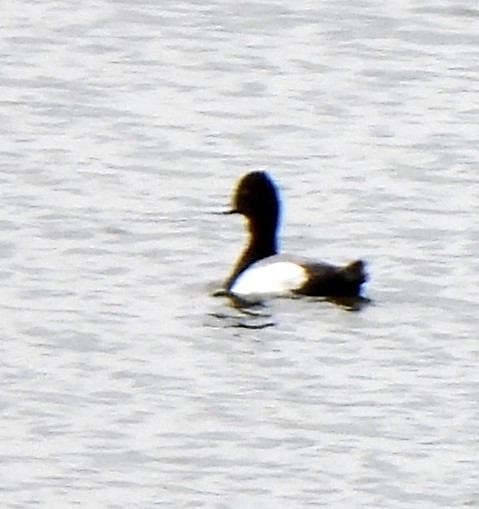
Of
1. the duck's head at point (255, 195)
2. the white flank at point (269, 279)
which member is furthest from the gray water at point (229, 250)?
the duck's head at point (255, 195)

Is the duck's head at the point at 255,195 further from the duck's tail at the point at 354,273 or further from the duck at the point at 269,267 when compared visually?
the duck's tail at the point at 354,273

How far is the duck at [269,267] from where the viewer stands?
1648cm

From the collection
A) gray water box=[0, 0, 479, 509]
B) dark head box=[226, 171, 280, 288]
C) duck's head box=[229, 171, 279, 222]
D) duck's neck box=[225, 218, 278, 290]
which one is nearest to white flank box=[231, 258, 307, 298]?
gray water box=[0, 0, 479, 509]

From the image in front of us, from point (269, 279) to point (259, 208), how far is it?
0.74 metres

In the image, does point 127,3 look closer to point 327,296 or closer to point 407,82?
point 407,82

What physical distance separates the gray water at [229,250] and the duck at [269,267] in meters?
0.13

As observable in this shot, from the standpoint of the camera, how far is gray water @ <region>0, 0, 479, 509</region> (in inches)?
521

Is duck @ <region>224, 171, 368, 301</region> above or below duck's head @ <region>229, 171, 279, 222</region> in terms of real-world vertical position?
below

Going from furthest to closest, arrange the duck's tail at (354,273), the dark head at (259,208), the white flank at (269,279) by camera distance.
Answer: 1. the dark head at (259,208)
2. the white flank at (269,279)
3. the duck's tail at (354,273)

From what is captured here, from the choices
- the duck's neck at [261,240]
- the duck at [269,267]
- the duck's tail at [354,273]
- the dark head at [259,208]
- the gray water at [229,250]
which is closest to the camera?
the gray water at [229,250]

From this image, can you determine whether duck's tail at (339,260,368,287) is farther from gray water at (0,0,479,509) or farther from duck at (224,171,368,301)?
A: gray water at (0,0,479,509)

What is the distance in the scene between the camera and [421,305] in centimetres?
1623

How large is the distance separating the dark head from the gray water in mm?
214

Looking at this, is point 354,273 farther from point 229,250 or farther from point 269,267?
point 229,250
